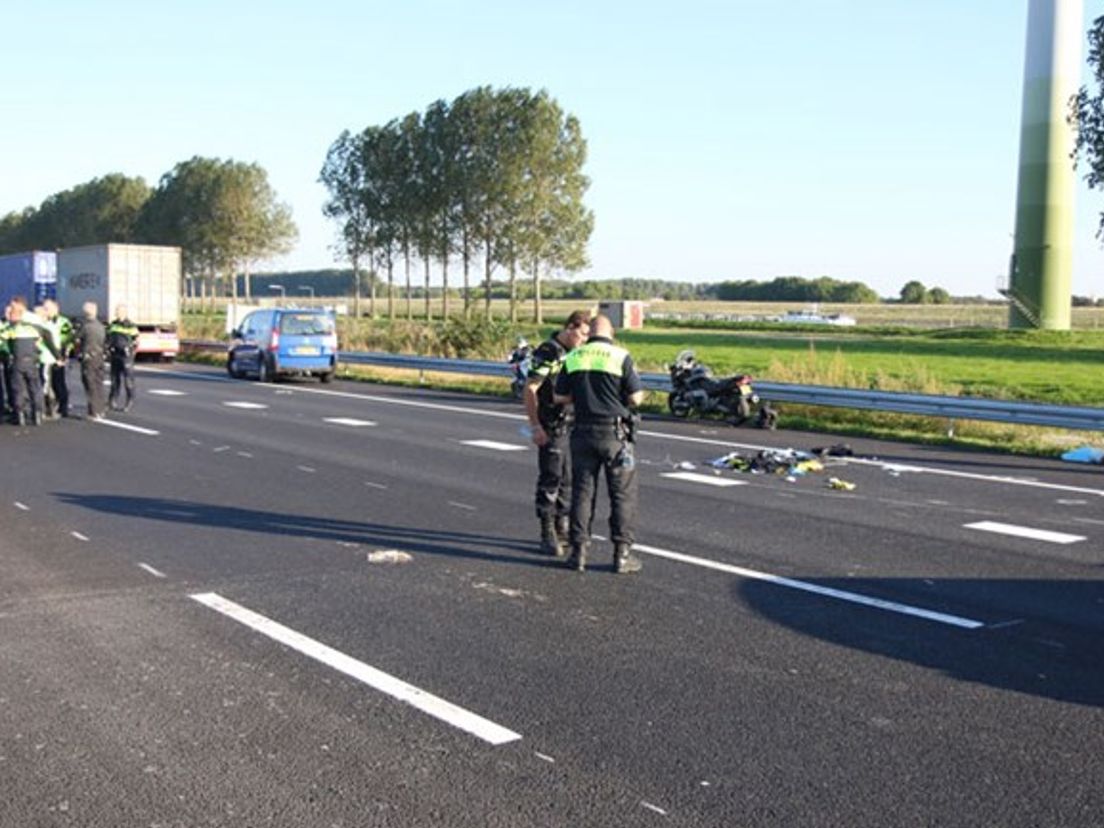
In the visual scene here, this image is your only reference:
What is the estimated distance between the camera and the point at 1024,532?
33.6ft

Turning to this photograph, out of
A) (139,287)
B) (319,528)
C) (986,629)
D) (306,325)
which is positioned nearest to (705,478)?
(319,528)

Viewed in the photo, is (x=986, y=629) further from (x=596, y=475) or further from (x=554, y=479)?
(x=554, y=479)

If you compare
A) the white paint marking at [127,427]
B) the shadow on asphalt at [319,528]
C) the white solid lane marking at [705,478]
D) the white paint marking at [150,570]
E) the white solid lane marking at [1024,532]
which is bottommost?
the white paint marking at [127,427]

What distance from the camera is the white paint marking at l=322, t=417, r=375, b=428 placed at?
1892 cm

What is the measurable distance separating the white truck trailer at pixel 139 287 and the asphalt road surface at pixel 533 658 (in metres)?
25.8

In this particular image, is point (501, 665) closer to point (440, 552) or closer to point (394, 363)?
point (440, 552)

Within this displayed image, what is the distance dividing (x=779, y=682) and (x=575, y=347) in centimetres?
370

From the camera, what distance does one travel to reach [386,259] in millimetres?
89938

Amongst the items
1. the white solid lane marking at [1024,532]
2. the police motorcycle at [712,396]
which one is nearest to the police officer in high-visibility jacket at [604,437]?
the white solid lane marking at [1024,532]

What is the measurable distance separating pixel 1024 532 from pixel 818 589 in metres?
3.19

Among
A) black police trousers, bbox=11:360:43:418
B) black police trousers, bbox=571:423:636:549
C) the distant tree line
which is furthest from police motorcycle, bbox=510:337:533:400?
the distant tree line

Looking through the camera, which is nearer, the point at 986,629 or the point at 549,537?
the point at 986,629

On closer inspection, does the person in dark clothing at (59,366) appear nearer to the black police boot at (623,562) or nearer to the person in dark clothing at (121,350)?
the person in dark clothing at (121,350)

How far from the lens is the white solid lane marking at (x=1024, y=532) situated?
9938 mm
